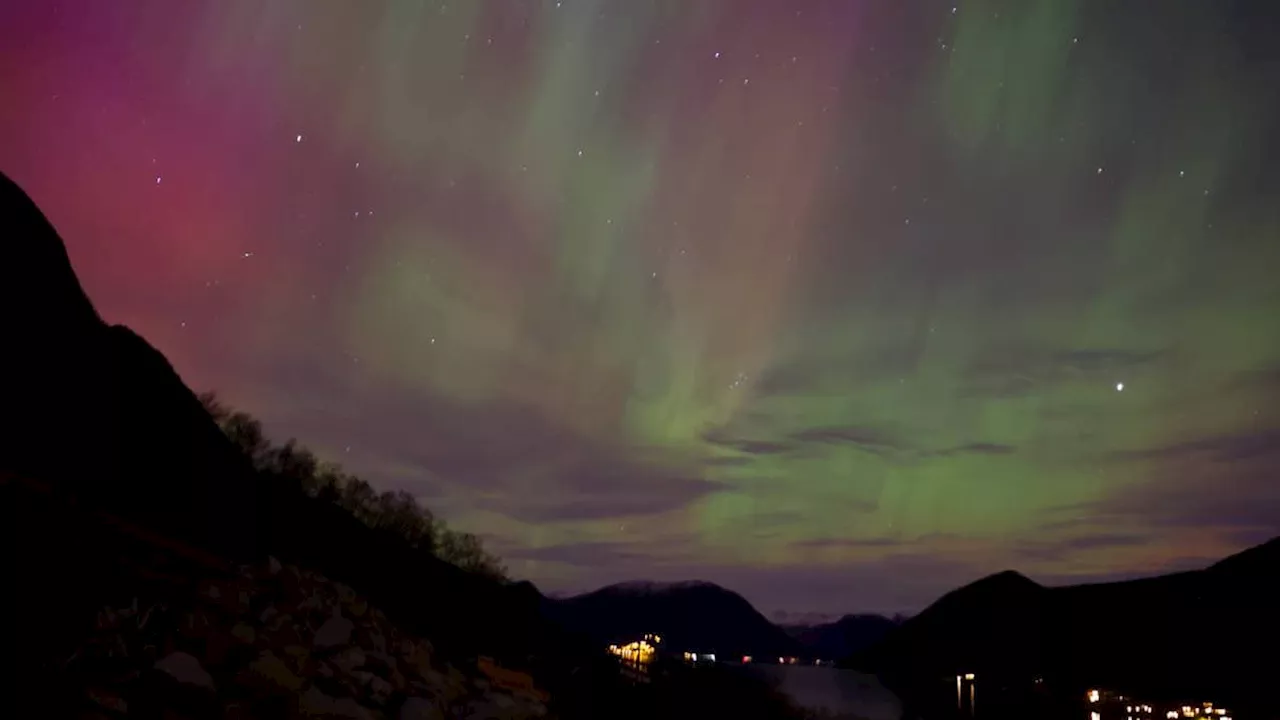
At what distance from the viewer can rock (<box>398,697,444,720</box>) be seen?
12961mm

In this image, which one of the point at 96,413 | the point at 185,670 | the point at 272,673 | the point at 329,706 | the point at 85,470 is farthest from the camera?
the point at 96,413

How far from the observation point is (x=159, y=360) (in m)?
16.6

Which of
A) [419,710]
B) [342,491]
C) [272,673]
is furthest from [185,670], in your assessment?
[342,491]

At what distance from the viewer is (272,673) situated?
10992mm

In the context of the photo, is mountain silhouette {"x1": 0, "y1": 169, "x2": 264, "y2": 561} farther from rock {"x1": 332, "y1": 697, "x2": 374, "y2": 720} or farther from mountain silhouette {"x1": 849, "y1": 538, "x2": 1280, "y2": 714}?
mountain silhouette {"x1": 849, "y1": 538, "x2": 1280, "y2": 714}

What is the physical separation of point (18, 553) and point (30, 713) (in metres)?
2.76

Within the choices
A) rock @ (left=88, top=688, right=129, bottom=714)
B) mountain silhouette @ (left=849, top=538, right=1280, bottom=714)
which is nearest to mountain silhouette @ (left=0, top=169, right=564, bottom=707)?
rock @ (left=88, top=688, right=129, bottom=714)

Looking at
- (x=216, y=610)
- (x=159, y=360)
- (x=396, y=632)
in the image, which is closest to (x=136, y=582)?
(x=216, y=610)

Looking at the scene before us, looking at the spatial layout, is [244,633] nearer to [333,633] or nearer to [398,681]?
[333,633]

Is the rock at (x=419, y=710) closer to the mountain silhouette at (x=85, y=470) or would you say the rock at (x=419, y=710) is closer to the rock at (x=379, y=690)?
the rock at (x=379, y=690)

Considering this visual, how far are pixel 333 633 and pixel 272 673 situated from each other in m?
3.69

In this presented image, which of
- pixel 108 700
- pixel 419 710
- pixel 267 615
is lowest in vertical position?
pixel 419 710

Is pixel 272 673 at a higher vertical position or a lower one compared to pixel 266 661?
lower

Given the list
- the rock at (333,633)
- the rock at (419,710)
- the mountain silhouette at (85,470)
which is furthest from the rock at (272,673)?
the rock at (333,633)
